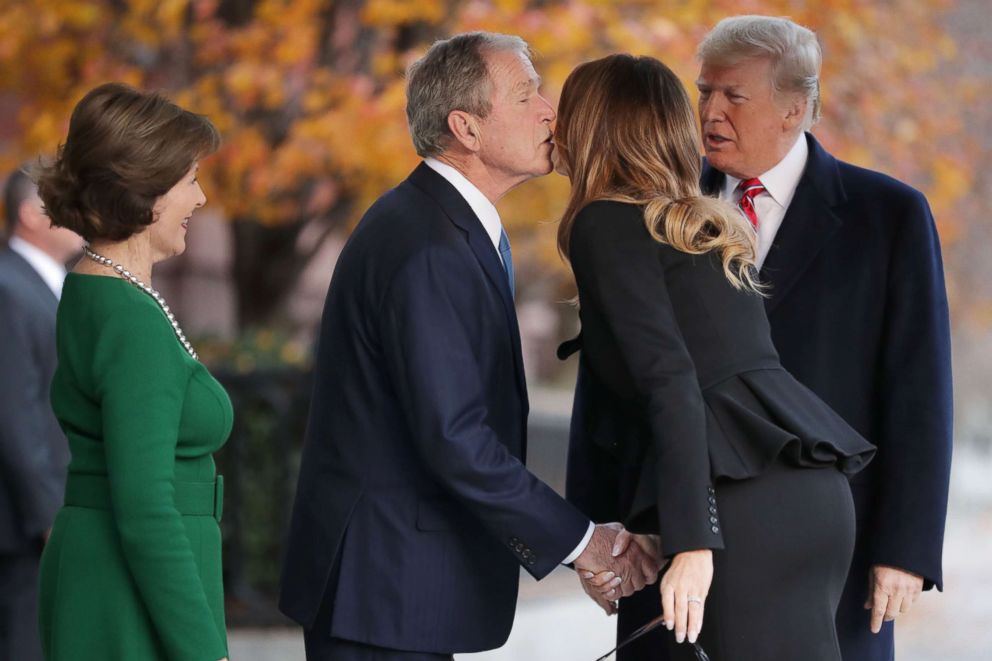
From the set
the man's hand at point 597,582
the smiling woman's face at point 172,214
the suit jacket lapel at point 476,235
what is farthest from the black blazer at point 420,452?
the smiling woman's face at point 172,214

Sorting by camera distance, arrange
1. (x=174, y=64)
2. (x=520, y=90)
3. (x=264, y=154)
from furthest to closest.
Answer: (x=174, y=64), (x=264, y=154), (x=520, y=90)

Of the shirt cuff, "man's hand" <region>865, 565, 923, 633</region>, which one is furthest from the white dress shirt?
"man's hand" <region>865, 565, 923, 633</region>

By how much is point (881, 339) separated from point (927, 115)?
8.34 metres

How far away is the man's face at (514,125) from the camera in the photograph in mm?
3201

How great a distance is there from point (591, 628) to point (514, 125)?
16.3 ft

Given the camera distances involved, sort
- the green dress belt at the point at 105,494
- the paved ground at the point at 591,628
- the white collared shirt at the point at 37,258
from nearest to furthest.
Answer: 1. the green dress belt at the point at 105,494
2. the white collared shirt at the point at 37,258
3. the paved ground at the point at 591,628

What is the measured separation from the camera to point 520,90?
3229 millimetres

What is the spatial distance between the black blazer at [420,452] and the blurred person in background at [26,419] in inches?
78.2

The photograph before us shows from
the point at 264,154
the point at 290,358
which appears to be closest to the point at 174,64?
the point at 264,154

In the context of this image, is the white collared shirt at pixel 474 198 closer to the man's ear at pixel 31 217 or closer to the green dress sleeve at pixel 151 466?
the green dress sleeve at pixel 151 466

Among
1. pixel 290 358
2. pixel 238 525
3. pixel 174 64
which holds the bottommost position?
pixel 238 525

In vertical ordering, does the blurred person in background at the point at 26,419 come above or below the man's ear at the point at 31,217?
below

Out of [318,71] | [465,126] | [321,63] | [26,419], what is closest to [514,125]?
[465,126]

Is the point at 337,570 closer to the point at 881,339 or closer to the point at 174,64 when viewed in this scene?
the point at 881,339
